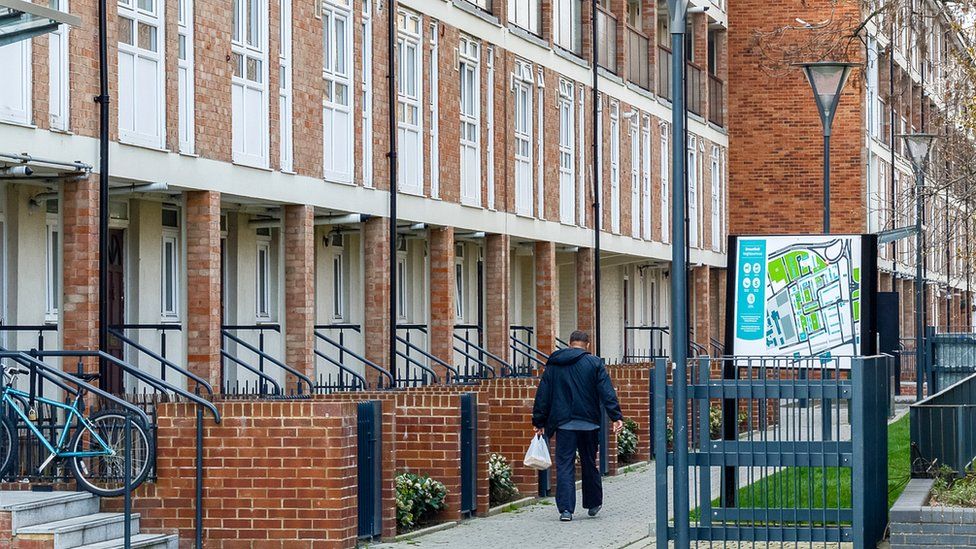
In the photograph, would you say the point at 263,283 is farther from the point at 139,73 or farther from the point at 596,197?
the point at 596,197

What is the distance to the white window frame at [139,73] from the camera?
1683cm

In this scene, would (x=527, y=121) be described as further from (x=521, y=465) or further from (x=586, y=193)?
(x=521, y=465)

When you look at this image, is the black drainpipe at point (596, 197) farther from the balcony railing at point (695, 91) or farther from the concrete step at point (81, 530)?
the concrete step at point (81, 530)

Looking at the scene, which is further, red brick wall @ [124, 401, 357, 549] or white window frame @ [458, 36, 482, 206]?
white window frame @ [458, 36, 482, 206]

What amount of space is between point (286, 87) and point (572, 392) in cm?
612

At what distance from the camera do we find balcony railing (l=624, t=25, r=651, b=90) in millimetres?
34344

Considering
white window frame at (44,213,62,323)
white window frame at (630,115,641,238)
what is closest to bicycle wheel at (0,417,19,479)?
white window frame at (44,213,62,323)

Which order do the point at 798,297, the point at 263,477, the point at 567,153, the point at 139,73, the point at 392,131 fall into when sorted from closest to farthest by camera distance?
the point at 263,477 < the point at 798,297 < the point at 139,73 < the point at 392,131 < the point at 567,153

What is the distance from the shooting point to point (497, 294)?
27469mm

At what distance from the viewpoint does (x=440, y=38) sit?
2470 centimetres

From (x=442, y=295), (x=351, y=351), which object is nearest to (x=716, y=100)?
(x=442, y=295)

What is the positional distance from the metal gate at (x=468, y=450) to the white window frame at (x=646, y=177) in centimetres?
1894

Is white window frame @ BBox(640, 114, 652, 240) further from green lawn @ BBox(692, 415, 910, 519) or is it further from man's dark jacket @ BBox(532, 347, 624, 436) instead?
green lawn @ BBox(692, 415, 910, 519)

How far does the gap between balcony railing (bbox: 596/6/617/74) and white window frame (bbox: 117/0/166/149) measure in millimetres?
15085
